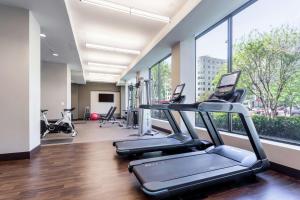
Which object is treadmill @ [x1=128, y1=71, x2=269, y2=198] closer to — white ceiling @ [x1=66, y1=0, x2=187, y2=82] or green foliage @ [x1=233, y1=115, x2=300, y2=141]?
green foliage @ [x1=233, y1=115, x2=300, y2=141]

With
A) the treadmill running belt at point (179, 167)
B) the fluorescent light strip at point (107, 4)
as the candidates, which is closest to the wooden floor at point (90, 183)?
the treadmill running belt at point (179, 167)

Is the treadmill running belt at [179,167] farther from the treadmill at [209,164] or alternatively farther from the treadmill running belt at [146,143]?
the treadmill running belt at [146,143]

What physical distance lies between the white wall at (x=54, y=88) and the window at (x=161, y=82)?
365cm

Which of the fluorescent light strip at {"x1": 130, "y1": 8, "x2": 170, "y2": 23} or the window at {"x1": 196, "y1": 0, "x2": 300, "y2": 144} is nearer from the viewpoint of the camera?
the window at {"x1": 196, "y1": 0, "x2": 300, "y2": 144}

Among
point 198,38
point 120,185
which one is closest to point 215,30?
point 198,38

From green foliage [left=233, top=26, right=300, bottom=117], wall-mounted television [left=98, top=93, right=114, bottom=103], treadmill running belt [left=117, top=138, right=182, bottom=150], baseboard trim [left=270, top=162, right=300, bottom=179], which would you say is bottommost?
baseboard trim [left=270, top=162, right=300, bottom=179]

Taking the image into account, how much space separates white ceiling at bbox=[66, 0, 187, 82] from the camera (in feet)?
12.7

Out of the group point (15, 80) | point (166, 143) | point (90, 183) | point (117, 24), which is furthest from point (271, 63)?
point (15, 80)

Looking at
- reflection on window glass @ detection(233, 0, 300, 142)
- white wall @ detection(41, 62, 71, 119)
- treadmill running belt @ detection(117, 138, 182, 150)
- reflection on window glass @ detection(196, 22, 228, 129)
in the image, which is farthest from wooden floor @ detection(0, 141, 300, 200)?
white wall @ detection(41, 62, 71, 119)

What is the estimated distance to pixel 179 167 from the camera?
2332 millimetres

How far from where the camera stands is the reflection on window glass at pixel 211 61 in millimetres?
4168

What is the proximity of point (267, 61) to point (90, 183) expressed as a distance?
352cm

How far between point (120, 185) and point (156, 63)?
248 inches

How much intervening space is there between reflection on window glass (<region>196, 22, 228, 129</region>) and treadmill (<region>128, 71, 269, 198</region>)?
1.48 meters
